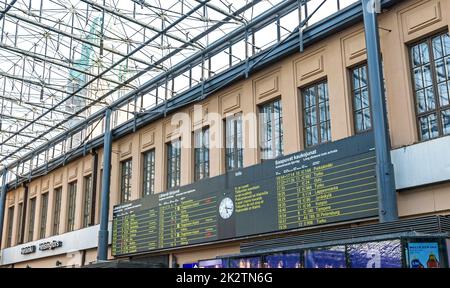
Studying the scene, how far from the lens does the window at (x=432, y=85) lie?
1235cm

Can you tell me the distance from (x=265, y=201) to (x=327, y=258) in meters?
5.72

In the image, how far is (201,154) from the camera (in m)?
20.1

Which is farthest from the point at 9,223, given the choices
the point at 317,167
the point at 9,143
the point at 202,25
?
the point at 317,167

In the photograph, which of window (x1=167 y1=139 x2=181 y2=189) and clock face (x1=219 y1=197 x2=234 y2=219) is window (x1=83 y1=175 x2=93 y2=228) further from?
clock face (x1=219 y1=197 x2=234 y2=219)

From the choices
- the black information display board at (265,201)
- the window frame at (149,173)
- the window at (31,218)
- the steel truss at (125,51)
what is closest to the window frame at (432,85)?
the black information display board at (265,201)

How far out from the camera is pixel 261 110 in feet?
58.2

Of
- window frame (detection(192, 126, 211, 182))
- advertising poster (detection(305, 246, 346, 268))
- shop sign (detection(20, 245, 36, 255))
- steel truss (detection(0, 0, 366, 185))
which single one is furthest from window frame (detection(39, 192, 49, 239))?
advertising poster (detection(305, 246, 346, 268))

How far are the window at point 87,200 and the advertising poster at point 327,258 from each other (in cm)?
1772

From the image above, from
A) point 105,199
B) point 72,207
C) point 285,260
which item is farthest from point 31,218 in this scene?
point 285,260

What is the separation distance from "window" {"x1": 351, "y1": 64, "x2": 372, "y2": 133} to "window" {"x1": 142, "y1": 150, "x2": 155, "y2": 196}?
10.7 metres

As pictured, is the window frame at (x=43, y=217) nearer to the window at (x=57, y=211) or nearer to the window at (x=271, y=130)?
the window at (x=57, y=211)

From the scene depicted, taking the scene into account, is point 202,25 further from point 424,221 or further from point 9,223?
point 9,223

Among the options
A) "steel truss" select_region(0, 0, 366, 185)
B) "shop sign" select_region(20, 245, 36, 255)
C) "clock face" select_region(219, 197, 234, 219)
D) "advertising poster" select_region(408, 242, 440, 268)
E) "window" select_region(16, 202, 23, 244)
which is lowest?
"advertising poster" select_region(408, 242, 440, 268)

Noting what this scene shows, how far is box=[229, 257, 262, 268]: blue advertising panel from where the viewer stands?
38.8 ft
